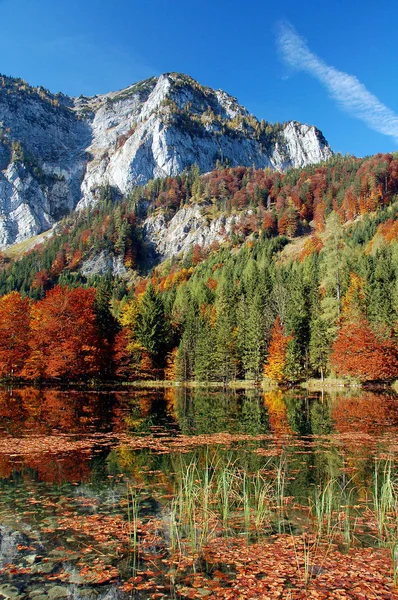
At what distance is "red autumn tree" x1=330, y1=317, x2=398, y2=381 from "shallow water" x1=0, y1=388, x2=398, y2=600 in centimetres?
3162

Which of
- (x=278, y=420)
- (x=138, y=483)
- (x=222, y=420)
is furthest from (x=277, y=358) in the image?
(x=138, y=483)

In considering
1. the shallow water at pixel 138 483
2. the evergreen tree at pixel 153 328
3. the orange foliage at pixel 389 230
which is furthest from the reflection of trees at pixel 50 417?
the orange foliage at pixel 389 230

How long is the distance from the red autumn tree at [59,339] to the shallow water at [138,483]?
3523 centimetres

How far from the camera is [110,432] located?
86.9 ft

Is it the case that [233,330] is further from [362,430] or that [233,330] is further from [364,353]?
[362,430]

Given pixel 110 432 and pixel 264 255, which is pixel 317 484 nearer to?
pixel 110 432

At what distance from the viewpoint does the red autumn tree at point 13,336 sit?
68375 mm

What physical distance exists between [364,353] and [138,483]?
5630cm

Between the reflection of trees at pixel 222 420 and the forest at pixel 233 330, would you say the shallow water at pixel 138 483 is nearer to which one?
the reflection of trees at pixel 222 420

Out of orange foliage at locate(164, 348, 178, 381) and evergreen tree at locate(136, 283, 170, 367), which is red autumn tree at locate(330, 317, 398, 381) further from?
evergreen tree at locate(136, 283, 170, 367)

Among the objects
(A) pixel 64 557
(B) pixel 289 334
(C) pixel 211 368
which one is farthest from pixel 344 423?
(C) pixel 211 368

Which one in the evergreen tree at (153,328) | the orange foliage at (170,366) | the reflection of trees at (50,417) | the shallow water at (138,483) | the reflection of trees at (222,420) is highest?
the evergreen tree at (153,328)

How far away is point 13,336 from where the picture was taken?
69.2 meters

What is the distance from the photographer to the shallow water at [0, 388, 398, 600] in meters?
8.55
